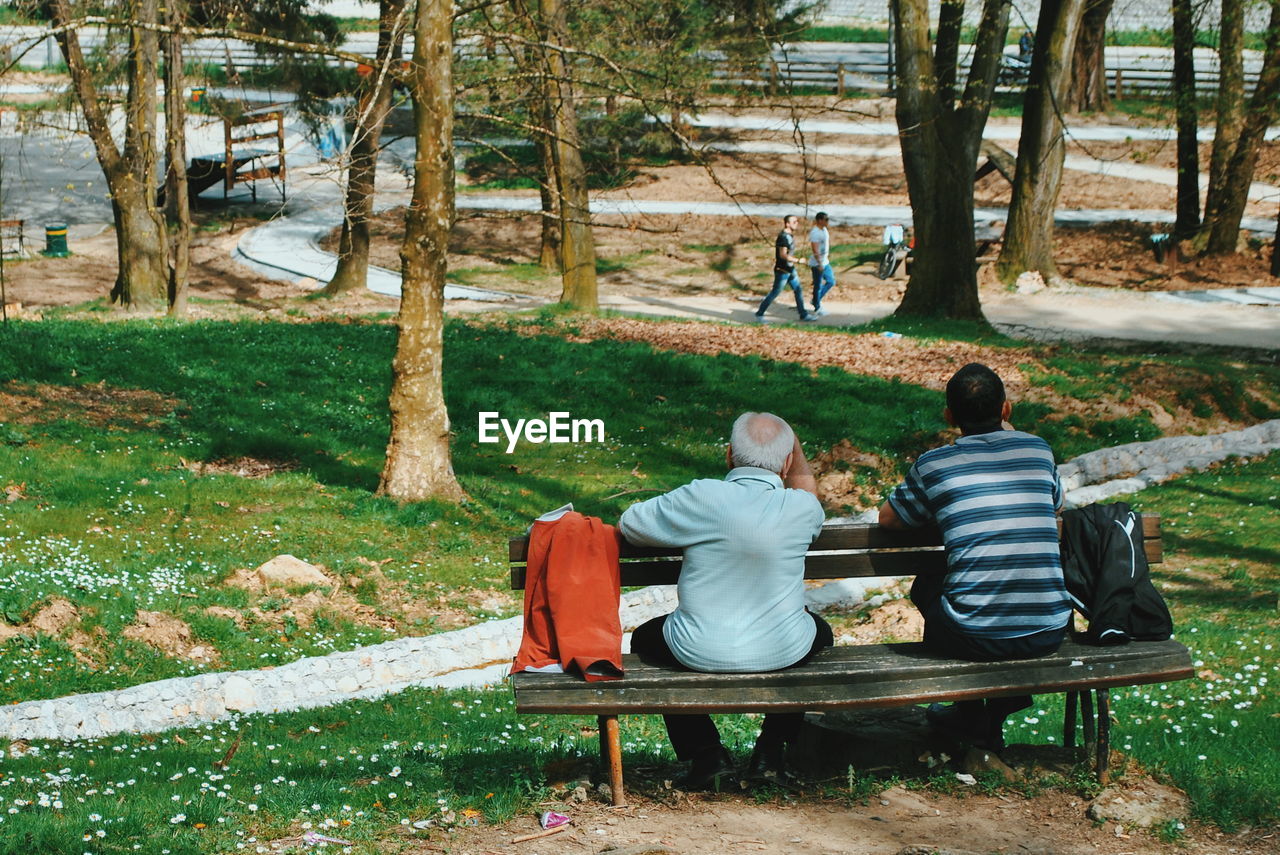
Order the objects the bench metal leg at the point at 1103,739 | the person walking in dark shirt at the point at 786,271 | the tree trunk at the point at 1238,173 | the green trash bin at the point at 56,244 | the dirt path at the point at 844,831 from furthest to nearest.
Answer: the green trash bin at the point at 56,244, the person walking in dark shirt at the point at 786,271, the tree trunk at the point at 1238,173, the bench metal leg at the point at 1103,739, the dirt path at the point at 844,831

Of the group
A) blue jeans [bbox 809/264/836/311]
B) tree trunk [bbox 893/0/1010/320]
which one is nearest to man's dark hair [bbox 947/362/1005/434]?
tree trunk [bbox 893/0/1010/320]

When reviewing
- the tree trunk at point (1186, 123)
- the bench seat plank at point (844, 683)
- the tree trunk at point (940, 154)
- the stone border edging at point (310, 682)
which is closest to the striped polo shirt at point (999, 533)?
the bench seat plank at point (844, 683)

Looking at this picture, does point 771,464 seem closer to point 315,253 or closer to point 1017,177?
point 1017,177

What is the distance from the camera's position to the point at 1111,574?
5059 mm

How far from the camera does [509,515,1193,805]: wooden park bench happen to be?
4.72m

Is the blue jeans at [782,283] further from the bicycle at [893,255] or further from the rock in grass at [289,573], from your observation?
the rock in grass at [289,573]

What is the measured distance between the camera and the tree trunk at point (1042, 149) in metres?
22.2

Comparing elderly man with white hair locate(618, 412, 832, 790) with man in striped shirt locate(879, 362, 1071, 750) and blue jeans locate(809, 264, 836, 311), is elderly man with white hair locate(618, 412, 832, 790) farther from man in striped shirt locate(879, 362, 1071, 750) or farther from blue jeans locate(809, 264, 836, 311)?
blue jeans locate(809, 264, 836, 311)

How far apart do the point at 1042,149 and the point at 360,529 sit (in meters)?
17.1

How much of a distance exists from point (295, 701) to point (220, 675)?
510 millimetres

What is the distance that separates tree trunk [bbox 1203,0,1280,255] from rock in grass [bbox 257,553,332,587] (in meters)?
16.7

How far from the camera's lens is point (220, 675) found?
7.95m

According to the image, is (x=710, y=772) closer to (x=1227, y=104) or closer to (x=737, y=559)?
(x=737, y=559)

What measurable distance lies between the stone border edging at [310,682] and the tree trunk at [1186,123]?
13293 mm
